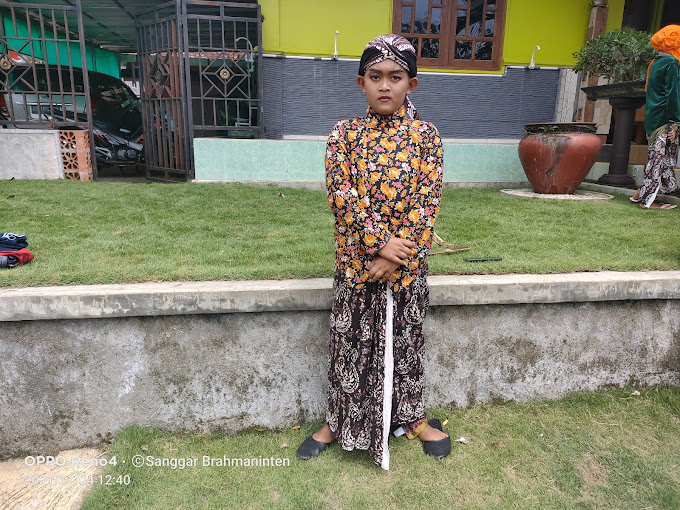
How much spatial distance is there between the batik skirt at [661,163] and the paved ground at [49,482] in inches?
219

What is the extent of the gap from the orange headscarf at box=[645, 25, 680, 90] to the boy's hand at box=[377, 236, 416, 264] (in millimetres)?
4640

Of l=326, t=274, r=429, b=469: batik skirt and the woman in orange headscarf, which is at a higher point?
the woman in orange headscarf

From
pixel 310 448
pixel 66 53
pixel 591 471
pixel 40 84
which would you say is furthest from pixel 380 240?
pixel 66 53

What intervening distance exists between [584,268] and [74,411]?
2919 millimetres

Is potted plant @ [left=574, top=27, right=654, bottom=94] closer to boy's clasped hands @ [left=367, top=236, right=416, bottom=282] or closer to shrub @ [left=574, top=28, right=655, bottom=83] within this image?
shrub @ [left=574, top=28, right=655, bottom=83]

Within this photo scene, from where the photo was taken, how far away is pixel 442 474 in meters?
2.25

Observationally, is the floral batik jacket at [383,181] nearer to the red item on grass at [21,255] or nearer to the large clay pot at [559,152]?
the red item on grass at [21,255]

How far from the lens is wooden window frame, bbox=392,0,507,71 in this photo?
705 cm

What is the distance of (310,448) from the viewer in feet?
7.68

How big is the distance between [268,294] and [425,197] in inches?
36.2

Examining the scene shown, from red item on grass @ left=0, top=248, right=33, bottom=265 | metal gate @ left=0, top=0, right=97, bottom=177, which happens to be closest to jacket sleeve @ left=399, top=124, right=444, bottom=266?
red item on grass @ left=0, top=248, right=33, bottom=265

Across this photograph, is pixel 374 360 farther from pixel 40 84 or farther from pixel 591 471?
pixel 40 84

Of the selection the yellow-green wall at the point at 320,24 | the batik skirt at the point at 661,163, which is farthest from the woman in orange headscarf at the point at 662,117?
the yellow-green wall at the point at 320,24

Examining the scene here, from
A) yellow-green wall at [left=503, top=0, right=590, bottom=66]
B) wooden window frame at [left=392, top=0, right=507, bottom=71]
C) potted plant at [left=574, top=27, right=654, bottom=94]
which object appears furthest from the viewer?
yellow-green wall at [left=503, top=0, right=590, bottom=66]
